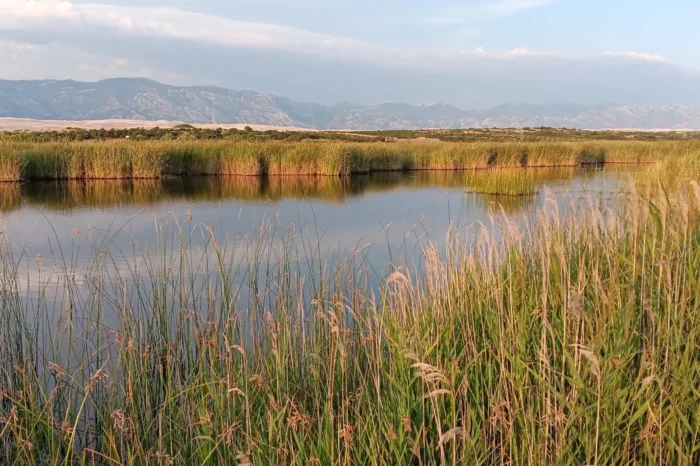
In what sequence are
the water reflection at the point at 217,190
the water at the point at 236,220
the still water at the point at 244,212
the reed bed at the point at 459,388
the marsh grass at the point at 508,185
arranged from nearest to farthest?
the reed bed at the point at 459,388 → the water at the point at 236,220 → the still water at the point at 244,212 → the water reflection at the point at 217,190 → the marsh grass at the point at 508,185

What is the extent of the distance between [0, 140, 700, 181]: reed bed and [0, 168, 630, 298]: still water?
2.61 ft

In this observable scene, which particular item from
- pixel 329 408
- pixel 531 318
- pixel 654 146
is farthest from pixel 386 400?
pixel 654 146

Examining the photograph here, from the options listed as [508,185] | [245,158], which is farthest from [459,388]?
[245,158]

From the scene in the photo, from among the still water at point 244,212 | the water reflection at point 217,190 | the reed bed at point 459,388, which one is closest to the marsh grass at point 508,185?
the water reflection at point 217,190

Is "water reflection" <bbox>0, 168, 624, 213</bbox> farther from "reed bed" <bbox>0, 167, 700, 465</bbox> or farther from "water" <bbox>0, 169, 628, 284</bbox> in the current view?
"reed bed" <bbox>0, 167, 700, 465</bbox>

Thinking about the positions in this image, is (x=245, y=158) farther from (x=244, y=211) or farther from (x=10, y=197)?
(x=244, y=211)

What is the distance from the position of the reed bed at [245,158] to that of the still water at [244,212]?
0.80 metres

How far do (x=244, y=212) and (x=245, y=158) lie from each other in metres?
8.09

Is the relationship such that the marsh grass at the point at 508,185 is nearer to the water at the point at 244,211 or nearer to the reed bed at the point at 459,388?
the water at the point at 244,211

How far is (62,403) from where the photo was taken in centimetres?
314

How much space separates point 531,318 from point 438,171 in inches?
838

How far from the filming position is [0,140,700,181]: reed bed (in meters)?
17.7

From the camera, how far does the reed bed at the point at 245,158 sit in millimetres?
17656

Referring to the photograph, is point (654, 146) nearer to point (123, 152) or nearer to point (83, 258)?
point (123, 152)
